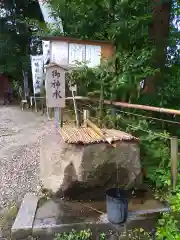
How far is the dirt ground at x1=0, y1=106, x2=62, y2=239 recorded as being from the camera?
4.09 m

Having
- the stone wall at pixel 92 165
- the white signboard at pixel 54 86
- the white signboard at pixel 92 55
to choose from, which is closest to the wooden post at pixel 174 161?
the stone wall at pixel 92 165

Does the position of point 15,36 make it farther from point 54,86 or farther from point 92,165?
point 92,165

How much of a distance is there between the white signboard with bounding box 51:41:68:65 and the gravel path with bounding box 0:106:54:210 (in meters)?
2.32

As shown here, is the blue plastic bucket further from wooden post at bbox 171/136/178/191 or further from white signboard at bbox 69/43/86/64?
white signboard at bbox 69/43/86/64

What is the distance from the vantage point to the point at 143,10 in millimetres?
4605

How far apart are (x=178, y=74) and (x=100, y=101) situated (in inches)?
73.5

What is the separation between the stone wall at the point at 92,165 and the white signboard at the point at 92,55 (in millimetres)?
1656

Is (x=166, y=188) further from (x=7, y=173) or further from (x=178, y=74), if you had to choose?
(x=7, y=173)

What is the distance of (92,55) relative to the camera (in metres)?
4.69

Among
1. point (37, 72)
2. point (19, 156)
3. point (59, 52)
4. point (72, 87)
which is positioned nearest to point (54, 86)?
point (72, 87)

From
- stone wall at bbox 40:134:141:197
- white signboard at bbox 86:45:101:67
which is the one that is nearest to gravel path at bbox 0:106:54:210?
stone wall at bbox 40:134:141:197

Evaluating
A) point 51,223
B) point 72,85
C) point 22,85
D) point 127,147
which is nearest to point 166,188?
point 127,147

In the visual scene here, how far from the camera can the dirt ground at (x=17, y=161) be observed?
409 cm

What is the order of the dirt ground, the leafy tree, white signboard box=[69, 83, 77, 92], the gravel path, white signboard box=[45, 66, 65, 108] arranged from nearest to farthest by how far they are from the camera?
the dirt ground, white signboard box=[45, 66, 65, 108], the gravel path, white signboard box=[69, 83, 77, 92], the leafy tree
